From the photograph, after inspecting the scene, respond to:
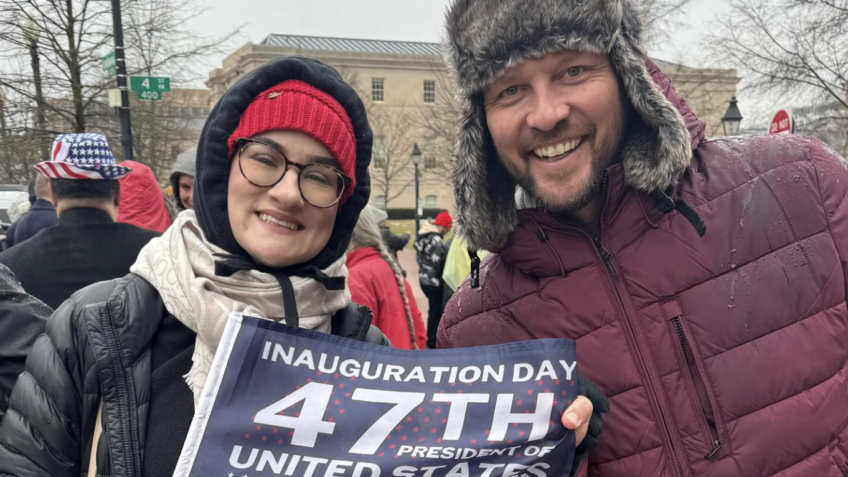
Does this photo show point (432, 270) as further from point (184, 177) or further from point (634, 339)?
point (634, 339)

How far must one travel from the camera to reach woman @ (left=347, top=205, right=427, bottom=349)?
4434mm

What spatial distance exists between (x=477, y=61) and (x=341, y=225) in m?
0.73

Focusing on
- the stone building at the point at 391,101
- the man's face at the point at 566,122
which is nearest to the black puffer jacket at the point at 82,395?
the man's face at the point at 566,122

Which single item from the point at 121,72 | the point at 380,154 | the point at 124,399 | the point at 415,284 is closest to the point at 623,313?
the point at 124,399

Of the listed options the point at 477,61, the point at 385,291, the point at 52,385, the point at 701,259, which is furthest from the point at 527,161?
the point at 385,291

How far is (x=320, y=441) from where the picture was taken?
1.64 m

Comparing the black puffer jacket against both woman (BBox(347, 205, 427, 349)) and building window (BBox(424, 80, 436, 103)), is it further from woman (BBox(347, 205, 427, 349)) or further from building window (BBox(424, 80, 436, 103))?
building window (BBox(424, 80, 436, 103))

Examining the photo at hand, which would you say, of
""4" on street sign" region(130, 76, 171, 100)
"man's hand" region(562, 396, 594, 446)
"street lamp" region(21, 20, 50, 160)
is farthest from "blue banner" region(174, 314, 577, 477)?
"street lamp" region(21, 20, 50, 160)

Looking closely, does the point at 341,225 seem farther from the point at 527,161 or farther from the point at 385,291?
the point at 385,291

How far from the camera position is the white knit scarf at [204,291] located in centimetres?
170

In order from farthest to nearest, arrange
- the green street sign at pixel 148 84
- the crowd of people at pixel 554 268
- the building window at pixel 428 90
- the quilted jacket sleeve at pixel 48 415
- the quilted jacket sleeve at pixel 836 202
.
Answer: the building window at pixel 428 90
the green street sign at pixel 148 84
the quilted jacket sleeve at pixel 836 202
the crowd of people at pixel 554 268
the quilted jacket sleeve at pixel 48 415

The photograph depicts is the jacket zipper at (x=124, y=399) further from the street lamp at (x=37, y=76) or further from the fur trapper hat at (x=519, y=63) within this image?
the street lamp at (x=37, y=76)

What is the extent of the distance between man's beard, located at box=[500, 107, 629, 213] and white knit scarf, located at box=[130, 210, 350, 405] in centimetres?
77

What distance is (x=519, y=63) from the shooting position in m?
2.04
